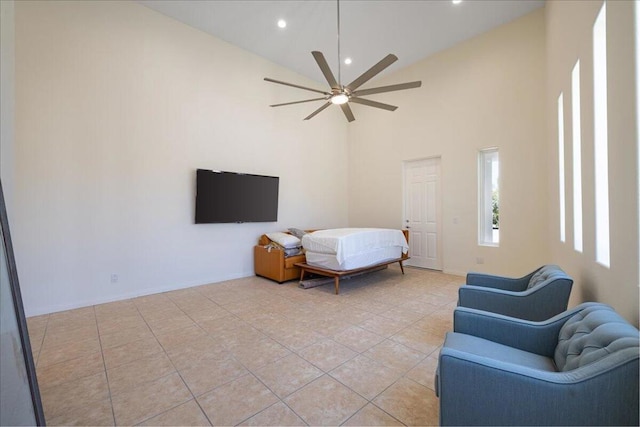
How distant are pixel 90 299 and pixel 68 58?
326 cm

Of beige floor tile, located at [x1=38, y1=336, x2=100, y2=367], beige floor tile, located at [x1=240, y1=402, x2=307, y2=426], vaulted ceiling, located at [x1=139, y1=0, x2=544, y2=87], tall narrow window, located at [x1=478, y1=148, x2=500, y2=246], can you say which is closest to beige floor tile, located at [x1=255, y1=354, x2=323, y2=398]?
beige floor tile, located at [x1=240, y1=402, x2=307, y2=426]

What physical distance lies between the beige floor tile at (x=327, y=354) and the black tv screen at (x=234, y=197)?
3.16m

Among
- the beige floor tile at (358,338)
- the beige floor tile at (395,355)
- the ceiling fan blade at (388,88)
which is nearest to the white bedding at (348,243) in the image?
the beige floor tile at (358,338)

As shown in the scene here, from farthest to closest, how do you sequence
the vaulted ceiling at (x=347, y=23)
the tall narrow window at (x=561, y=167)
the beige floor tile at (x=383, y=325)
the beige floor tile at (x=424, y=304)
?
1. the vaulted ceiling at (x=347, y=23)
2. the beige floor tile at (x=424, y=304)
3. the tall narrow window at (x=561, y=167)
4. the beige floor tile at (x=383, y=325)

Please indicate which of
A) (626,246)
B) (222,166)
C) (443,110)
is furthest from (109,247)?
(443,110)

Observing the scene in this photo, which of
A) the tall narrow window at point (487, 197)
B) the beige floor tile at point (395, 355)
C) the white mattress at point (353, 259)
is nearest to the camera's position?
the beige floor tile at point (395, 355)

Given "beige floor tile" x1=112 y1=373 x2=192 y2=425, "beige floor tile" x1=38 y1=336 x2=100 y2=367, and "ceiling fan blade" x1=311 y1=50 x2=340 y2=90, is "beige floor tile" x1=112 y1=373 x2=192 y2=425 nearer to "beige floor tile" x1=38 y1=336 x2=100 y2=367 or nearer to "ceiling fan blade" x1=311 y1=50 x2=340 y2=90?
"beige floor tile" x1=38 y1=336 x2=100 y2=367

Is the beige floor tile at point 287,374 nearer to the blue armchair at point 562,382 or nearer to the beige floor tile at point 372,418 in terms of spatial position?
the beige floor tile at point 372,418

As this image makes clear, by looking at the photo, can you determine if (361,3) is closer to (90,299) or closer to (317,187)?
(317,187)

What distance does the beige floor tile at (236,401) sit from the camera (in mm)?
1727

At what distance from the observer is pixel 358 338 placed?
2771 mm

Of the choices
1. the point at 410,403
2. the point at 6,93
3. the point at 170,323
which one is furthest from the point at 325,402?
the point at 6,93

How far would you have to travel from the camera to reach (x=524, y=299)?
2156 mm

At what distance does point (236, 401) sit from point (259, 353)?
63 centimetres
